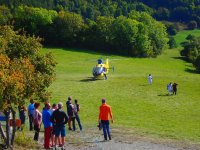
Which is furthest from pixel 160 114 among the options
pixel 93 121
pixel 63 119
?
pixel 63 119

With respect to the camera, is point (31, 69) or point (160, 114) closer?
point (31, 69)

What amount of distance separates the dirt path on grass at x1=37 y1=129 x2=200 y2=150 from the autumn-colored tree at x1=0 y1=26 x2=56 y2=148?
10.5 ft

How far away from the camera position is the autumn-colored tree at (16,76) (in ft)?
62.0

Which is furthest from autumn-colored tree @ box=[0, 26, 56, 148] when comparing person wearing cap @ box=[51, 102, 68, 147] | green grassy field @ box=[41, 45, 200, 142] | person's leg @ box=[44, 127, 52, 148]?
green grassy field @ box=[41, 45, 200, 142]

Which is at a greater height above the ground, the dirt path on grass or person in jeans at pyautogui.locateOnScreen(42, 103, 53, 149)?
person in jeans at pyautogui.locateOnScreen(42, 103, 53, 149)

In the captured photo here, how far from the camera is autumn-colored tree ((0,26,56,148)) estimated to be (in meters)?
18.9

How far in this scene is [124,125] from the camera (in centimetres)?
3116

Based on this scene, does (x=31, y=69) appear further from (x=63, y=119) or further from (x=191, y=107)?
(x=191, y=107)

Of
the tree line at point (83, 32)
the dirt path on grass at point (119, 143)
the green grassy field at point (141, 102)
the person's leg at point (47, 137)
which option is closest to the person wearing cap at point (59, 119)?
the person's leg at point (47, 137)

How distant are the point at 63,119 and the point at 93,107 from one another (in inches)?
794

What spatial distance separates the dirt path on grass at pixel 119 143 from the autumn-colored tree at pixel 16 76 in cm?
319

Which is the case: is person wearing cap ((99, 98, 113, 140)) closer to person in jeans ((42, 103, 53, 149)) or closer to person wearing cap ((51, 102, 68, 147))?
person wearing cap ((51, 102, 68, 147))

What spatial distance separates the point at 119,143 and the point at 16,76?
7.60m

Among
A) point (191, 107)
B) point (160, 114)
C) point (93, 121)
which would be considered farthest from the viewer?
point (191, 107)
